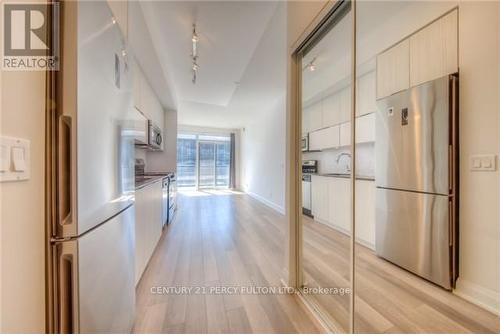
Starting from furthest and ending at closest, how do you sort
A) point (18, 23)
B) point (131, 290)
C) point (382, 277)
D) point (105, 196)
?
point (382, 277)
point (131, 290)
point (105, 196)
point (18, 23)

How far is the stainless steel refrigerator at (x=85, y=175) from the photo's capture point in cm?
77

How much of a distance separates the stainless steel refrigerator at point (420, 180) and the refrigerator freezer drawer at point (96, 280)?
2460mm

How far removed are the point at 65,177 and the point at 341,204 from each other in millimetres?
2826

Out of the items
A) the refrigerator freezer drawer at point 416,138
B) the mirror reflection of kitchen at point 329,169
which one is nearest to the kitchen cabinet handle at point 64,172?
the mirror reflection of kitchen at point 329,169

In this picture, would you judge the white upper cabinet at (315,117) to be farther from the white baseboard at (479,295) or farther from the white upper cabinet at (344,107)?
the white baseboard at (479,295)

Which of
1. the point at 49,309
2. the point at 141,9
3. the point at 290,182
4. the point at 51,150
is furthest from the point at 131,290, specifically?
the point at 141,9

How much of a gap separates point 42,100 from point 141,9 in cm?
182

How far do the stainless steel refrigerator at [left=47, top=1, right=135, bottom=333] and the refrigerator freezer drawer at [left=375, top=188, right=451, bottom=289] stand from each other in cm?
248

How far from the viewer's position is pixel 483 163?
165cm

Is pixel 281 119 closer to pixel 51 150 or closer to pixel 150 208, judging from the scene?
pixel 150 208

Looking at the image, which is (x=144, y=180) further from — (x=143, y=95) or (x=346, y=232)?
(x=346, y=232)

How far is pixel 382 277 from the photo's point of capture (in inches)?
80.0

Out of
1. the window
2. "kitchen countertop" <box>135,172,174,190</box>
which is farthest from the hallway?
the window

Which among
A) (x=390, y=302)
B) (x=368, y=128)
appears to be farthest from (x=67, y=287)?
(x=368, y=128)
